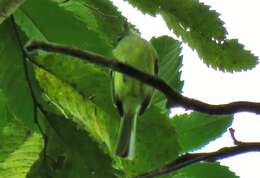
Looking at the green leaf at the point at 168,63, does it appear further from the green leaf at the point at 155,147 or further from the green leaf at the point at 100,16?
the green leaf at the point at 155,147

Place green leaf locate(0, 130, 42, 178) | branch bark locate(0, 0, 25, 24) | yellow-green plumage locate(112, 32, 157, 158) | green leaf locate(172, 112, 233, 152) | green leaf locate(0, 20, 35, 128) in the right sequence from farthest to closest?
yellow-green plumage locate(112, 32, 157, 158) → green leaf locate(172, 112, 233, 152) → green leaf locate(0, 20, 35, 128) → green leaf locate(0, 130, 42, 178) → branch bark locate(0, 0, 25, 24)

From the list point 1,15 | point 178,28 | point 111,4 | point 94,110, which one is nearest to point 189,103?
point 1,15

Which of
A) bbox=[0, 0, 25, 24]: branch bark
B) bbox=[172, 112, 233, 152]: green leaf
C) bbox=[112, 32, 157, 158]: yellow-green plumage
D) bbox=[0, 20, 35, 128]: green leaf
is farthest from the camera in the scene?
bbox=[112, 32, 157, 158]: yellow-green plumage

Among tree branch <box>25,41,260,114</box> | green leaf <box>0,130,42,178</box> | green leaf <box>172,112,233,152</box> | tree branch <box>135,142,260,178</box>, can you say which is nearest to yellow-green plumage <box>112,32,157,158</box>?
green leaf <box>172,112,233,152</box>

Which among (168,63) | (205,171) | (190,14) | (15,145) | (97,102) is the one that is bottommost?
(205,171)

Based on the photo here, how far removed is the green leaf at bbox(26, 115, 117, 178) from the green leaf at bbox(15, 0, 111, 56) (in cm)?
21

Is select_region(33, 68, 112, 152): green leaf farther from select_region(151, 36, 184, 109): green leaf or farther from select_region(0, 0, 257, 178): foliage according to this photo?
select_region(151, 36, 184, 109): green leaf

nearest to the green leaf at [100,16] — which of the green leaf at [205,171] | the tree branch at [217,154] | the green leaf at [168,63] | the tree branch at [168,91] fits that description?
the green leaf at [168,63]

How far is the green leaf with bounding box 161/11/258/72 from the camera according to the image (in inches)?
86.6

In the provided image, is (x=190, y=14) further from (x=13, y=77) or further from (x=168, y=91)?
(x=168, y=91)

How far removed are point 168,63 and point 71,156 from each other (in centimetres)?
54

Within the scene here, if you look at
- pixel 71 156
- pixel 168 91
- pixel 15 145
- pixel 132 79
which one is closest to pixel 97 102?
pixel 71 156

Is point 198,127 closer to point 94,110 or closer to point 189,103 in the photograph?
point 94,110

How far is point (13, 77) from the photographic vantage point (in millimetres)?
2152
